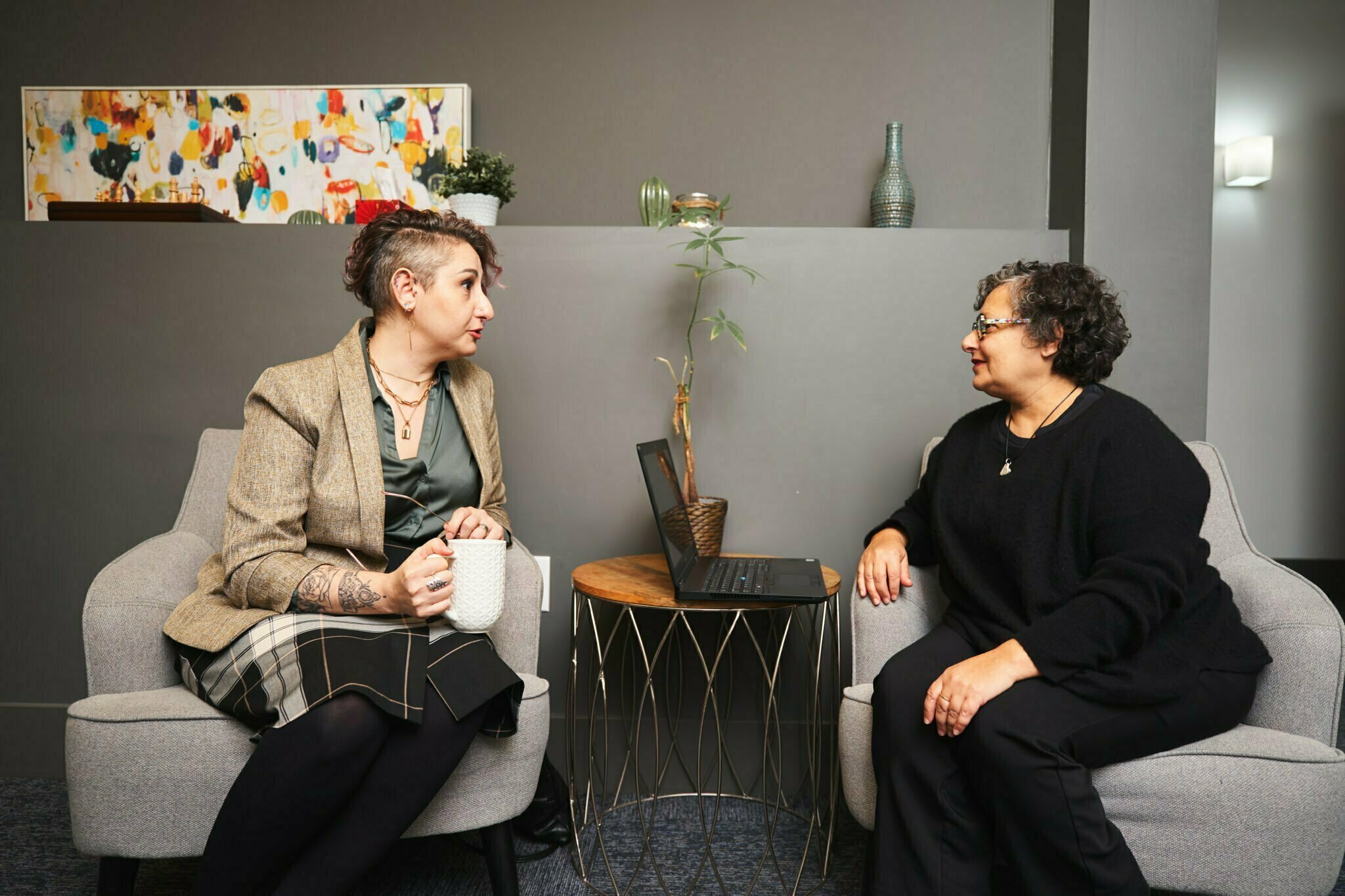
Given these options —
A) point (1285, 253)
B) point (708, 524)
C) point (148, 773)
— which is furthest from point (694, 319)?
point (1285, 253)

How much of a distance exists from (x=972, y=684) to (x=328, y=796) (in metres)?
1.00

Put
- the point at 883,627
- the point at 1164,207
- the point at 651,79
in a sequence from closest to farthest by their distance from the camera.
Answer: the point at 883,627
the point at 1164,207
the point at 651,79

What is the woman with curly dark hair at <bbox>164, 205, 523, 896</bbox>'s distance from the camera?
1271 millimetres

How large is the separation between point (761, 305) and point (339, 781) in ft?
4.69

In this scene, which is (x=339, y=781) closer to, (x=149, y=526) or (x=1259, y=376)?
(x=149, y=526)

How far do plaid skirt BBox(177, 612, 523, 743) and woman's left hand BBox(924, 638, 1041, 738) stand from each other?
68 centimetres

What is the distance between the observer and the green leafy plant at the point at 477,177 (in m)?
2.17

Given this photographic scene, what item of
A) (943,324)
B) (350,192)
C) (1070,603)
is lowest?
(1070,603)

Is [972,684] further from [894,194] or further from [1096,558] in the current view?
[894,194]

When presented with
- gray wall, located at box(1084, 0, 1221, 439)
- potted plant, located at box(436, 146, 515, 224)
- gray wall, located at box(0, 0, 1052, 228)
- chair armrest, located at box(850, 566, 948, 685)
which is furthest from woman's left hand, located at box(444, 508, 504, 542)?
gray wall, located at box(1084, 0, 1221, 439)

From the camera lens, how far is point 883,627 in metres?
1.62

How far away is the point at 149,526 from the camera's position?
216cm

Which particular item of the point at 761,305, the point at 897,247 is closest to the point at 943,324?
the point at 897,247

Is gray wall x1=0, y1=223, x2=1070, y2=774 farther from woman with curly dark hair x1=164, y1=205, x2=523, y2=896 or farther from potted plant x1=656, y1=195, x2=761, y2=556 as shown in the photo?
woman with curly dark hair x1=164, y1=205, x2=523, y2=896
